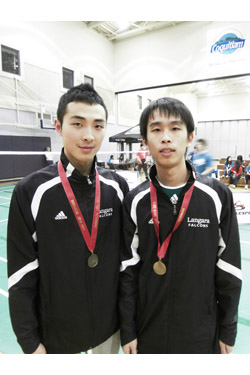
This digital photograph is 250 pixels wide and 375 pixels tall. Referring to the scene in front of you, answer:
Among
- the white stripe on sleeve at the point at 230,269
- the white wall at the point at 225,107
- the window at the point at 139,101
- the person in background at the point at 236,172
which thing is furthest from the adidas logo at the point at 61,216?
the white wall at the point at 225,107

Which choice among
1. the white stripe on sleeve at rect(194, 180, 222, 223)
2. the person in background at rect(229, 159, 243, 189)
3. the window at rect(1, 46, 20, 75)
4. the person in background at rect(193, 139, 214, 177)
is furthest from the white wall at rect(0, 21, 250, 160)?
the white stripe on sleeve at rect(194, 180, 222, 223)

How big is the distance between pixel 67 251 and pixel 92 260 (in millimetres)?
137

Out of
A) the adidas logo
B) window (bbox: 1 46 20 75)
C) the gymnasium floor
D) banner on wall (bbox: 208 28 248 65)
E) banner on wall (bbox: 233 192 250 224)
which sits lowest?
the gymnasium floor

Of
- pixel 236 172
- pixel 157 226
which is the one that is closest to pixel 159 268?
pixel 157 226

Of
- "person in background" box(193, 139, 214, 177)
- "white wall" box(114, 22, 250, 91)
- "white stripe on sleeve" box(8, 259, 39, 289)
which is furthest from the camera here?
"white wall" box(114, 22, 250, 91)

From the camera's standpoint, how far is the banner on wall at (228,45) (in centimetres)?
1117

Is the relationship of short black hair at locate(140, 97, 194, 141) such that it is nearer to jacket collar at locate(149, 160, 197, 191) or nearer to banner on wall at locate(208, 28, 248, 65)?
jacket collar at locate(149, 160, 197, 191)

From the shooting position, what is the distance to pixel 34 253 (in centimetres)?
114

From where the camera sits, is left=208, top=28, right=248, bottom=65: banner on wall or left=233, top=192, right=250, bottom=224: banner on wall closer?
left=233, top=192, right=250, bottom=224: banner on wall

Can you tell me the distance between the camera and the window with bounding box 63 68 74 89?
43.2 ft

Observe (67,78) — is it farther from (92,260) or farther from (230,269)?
(230,269)
